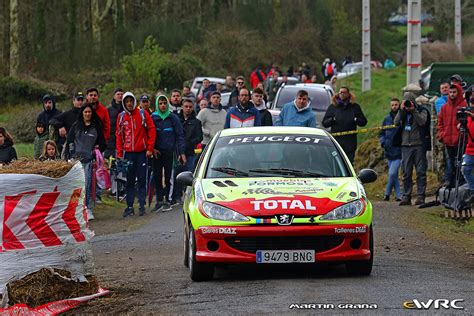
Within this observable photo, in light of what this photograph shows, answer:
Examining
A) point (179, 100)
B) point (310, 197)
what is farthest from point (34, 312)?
point (179, 100)

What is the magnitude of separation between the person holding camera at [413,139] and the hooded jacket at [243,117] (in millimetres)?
2736

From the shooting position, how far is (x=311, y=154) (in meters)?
12.2

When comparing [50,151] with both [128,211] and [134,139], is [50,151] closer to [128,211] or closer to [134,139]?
[134,139]

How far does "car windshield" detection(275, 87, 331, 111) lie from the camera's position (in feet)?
95.5

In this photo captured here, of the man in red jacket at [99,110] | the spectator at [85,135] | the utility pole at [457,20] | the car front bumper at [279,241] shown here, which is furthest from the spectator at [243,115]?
the utility pole at [457,20]

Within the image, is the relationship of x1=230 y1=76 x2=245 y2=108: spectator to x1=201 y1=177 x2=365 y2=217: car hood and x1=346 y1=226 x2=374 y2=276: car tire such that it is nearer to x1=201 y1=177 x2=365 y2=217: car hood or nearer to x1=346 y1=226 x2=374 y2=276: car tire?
x1=201 y1=177 x2=365 y2=217: car hood

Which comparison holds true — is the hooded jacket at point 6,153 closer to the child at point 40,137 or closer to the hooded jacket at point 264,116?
the child at point 40,137

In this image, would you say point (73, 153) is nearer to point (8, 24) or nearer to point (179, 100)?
point (179, 100)

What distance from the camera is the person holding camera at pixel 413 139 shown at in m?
19.7

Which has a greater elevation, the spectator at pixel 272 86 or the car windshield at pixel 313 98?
the car windshield at pixel 313 98

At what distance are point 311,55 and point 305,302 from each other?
68.1 m

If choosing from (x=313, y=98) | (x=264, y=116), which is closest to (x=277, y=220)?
(x=264, y=116)

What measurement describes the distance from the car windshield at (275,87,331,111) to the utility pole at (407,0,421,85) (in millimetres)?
2183

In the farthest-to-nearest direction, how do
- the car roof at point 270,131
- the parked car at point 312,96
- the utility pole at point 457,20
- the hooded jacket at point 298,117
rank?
the utility pole at point 457,20, the parked car at point 312,96, the hooded jacket at point 298,117, the car roof at point 270,131
